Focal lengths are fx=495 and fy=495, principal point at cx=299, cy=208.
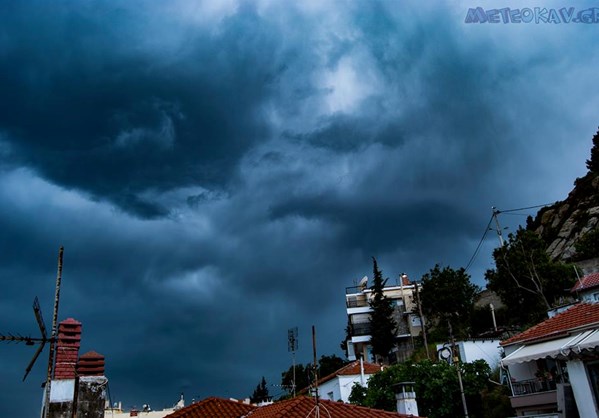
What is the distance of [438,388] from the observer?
1171 inches

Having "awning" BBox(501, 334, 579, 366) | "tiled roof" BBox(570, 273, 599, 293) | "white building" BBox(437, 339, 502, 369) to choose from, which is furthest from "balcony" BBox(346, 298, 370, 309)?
"awning" BBox(501, 334, 579, 366)

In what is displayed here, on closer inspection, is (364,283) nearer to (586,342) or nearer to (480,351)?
(480,351)

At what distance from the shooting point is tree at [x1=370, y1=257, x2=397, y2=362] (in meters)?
64.7

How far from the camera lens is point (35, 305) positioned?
40.2 feet

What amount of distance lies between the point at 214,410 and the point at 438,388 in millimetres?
14226

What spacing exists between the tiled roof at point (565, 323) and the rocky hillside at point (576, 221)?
26.0 metres

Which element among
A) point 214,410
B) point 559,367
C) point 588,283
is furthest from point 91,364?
point 588,283

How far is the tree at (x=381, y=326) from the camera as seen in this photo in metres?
64.7

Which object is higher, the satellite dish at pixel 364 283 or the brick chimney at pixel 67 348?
the satellite dish at pixel 364 283

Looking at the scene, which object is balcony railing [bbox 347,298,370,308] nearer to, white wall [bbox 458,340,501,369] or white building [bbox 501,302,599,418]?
white wall [bbox 458,340,501,369]

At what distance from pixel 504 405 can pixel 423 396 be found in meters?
4.62

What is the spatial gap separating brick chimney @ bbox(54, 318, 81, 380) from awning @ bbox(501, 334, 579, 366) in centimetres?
1952

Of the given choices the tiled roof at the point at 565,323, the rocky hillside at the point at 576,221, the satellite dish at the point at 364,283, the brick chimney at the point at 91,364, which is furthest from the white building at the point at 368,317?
the brick chimney at the point at 91,364

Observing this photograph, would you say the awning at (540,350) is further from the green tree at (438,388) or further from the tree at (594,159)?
the tree at (594,159)
